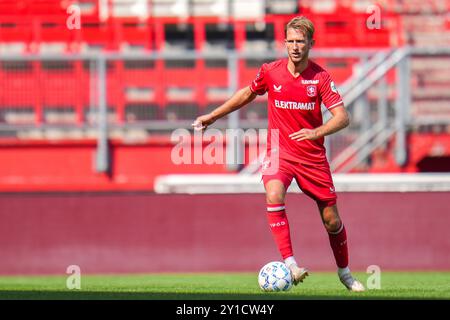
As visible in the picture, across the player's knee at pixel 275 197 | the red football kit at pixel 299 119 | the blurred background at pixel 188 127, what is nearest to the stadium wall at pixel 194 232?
the blurred background at pixel 188 127

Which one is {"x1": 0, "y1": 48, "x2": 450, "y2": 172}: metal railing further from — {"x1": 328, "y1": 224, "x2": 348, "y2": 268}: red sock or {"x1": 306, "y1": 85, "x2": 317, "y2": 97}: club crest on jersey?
{"x1": 306, "y1": 85, "x2": 317, "y2": 97}: club crest on jersey

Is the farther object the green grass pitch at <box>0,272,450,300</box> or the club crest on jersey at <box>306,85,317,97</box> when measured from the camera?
the club crest on jersey at <box>306,85,317,97</box>

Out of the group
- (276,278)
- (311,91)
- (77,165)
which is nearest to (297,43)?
(311,91)

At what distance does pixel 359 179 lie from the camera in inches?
575

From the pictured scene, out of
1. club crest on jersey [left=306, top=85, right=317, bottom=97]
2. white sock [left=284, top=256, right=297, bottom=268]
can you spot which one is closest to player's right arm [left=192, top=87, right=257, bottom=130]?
club crest on jersey [left=306, top=85, right=317, bottom=97]

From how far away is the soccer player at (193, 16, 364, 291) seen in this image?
345 inches

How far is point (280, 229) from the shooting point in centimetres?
886

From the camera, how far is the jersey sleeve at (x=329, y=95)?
28.8ft

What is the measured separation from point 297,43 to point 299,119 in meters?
0.56

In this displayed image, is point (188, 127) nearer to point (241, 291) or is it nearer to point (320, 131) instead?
point (241, 291)

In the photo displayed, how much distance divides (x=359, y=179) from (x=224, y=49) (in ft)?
10.7

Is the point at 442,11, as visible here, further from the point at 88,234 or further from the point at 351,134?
the point at 88,234

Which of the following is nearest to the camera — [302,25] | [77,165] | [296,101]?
[302,25]

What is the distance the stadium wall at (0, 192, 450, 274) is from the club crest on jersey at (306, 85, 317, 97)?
5279 millimetres
